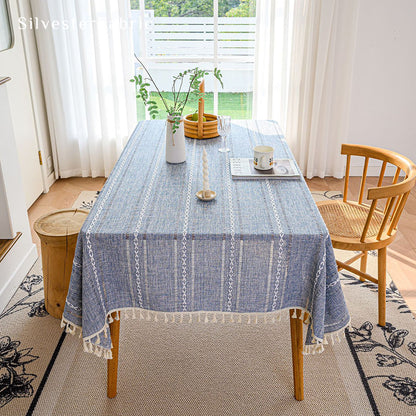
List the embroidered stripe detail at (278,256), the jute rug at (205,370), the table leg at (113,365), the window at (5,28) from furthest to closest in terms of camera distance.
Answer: the window at (5,28) < the jute rug at (205,370) < the table leg at (113,365) < the embroidered stripe detail at (278,256)

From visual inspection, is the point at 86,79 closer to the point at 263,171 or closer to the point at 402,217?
the point at 263,171

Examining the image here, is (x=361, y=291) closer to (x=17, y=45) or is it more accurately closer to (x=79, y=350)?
(x=79, y=350)

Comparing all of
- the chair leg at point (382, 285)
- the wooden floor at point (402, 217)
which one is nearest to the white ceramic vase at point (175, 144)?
the chair leg at point (382, 285)

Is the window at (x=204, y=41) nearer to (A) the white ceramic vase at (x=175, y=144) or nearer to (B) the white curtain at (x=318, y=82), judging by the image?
(B) the white curtain at (x=318, y=82)

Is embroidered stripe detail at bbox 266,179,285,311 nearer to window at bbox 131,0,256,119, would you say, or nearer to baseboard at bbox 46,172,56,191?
window at bbox 131,0,256,119

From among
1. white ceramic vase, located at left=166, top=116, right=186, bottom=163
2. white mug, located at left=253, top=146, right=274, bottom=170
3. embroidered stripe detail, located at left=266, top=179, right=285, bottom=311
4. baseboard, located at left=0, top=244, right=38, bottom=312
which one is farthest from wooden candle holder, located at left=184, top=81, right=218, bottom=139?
baseboard, located at left=0, top=244, right=38, bottom=312

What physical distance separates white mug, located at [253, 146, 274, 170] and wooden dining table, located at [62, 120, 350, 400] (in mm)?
233

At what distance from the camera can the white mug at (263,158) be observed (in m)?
2.10

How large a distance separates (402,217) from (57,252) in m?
2.40

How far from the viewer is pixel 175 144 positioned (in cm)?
218

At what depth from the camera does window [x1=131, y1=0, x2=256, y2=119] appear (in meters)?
3.70

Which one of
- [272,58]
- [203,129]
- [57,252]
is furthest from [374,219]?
[272,58]

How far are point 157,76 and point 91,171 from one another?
95cm

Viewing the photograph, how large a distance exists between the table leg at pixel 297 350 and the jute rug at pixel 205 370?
0.07 m
